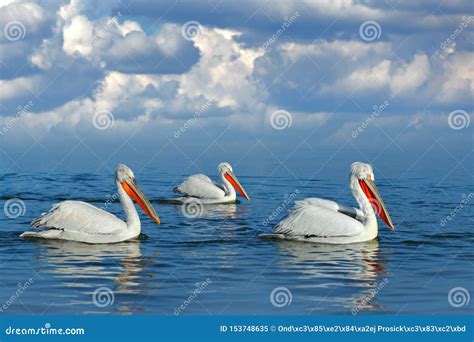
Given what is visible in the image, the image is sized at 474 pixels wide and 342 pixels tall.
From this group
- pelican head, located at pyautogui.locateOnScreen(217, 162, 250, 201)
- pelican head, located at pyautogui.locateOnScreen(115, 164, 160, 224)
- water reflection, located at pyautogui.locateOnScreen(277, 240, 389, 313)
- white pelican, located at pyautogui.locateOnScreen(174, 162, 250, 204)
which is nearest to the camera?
water reflection, located at pyautogui.locateOnScreen(277, 240, 389, 313)

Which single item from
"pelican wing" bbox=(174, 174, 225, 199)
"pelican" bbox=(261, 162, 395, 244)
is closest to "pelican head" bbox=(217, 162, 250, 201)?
"pelican wing" bbox=(174, 174, 225, 199)

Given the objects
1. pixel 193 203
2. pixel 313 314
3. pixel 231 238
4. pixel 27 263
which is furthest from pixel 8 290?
pixel 193 203

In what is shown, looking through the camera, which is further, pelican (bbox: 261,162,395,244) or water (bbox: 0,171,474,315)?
pelican (bbox: 261,162,395,244)

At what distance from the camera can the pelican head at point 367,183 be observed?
13.7m

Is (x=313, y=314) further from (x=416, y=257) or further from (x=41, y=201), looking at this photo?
(x=41, y=201)

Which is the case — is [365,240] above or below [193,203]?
below

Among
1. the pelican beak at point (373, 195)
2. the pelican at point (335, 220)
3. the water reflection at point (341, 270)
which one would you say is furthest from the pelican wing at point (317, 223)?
the pelican beak at point (373, 195)

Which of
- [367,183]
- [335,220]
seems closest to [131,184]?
[335,220]

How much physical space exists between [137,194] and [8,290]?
418 cm

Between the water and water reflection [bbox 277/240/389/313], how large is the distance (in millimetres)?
16

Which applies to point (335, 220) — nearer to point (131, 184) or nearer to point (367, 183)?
point (367, 183)

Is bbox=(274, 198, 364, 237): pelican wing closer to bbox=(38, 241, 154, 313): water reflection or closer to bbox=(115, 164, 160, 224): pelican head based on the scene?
bbox=(115, 164, 160, 224): pelican head

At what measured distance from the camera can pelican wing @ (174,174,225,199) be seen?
64.7 ft

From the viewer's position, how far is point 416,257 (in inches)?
483
